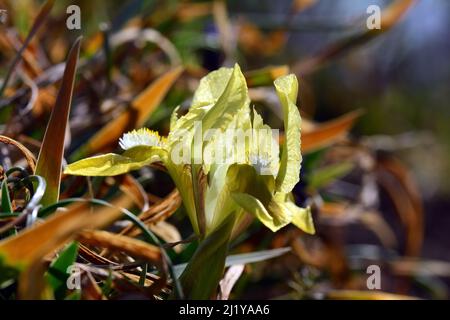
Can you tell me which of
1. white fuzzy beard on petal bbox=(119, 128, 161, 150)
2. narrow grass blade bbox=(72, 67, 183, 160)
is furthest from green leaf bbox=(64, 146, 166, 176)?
narrow grass blade bbox=(72, 67, 183, 160)

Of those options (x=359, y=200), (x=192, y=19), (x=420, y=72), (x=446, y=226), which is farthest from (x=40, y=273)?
(x=420, y=72)

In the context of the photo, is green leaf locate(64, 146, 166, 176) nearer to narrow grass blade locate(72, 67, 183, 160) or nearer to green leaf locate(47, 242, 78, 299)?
green leaf locate(47, 242, 78, 299)

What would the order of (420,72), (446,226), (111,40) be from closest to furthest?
(111,40), (446,226), (420,72)

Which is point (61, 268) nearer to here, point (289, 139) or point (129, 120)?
point (289, 139)

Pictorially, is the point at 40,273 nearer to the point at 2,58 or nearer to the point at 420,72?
the point at 2,58

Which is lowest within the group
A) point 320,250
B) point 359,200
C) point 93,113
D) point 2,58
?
point 320,250

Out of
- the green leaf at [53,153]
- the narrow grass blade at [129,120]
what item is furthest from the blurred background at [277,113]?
the green leaf at [53,153]

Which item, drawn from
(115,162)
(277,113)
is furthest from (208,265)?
(277,113)

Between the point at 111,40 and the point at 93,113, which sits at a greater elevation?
the point at 111,40
